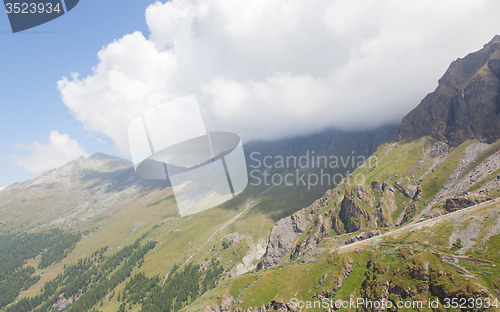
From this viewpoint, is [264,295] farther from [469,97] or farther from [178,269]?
[469,97]

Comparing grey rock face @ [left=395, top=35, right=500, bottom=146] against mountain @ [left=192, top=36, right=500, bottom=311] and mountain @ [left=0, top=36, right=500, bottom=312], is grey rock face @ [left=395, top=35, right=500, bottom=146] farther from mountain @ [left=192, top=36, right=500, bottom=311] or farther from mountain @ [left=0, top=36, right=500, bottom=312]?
mountain @ [left=0, top=36, right=500, bottom=312]

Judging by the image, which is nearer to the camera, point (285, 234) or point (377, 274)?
point (377, 274)

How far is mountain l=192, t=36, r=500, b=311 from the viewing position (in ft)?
96.4

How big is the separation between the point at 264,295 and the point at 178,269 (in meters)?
112

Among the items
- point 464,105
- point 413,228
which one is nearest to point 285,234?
point 413,228

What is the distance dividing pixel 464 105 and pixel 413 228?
374 feet

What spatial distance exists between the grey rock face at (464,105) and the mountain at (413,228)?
55 centimetres

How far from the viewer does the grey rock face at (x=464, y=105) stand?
106 metres

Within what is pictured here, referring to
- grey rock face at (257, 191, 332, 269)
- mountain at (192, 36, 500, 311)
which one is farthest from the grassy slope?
grey rock face at (257, 191, 332, 269)

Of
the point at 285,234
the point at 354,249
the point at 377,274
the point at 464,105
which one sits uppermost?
the point at 464,105

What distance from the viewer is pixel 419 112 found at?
140125mm

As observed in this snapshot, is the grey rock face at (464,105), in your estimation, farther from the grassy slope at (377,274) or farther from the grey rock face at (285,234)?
the grassy slope at (377,274)

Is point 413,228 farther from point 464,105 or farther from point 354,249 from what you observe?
point 464,105

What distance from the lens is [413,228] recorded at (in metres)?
50.0
